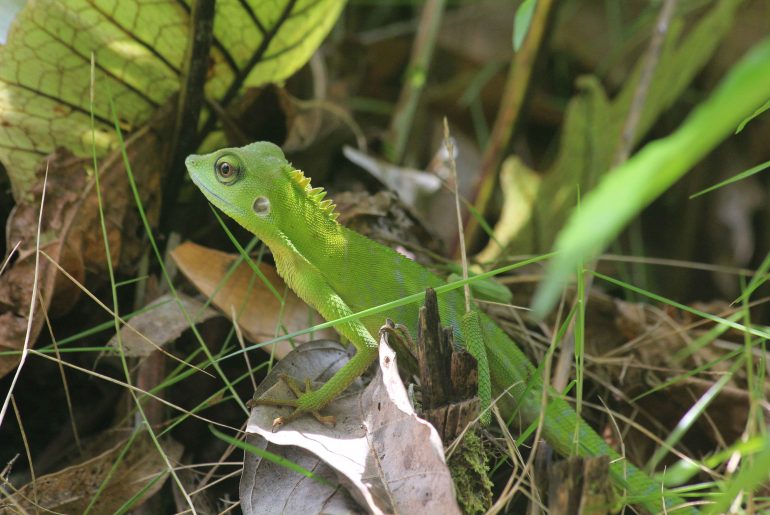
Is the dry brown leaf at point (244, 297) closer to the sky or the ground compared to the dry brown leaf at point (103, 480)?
closer to the sky

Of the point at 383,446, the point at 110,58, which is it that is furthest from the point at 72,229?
the point at 383,446

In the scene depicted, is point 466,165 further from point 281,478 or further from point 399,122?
point 281,478

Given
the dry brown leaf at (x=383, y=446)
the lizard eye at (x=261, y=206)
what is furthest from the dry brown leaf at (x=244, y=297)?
the dry brown leaf at (x=383, y=446)

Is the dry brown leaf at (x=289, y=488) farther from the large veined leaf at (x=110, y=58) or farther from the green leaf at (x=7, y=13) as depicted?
the green leaf at (x=7, y=13)

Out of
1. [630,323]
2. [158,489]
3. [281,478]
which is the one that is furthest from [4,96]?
[630,323]

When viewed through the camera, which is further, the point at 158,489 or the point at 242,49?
the point at 242,49

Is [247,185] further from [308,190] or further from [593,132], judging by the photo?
[593,132]

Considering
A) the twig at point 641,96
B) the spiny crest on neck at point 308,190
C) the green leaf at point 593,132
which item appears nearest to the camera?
the spiny crest on neck at point 308,190
